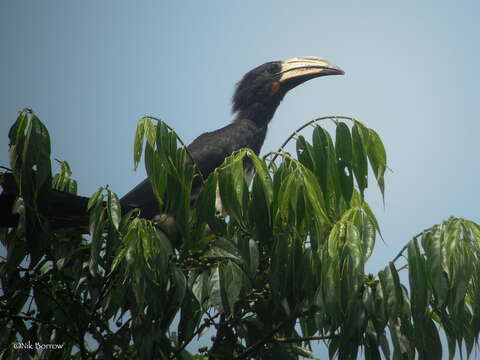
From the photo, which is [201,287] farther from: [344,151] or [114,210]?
[344,151]

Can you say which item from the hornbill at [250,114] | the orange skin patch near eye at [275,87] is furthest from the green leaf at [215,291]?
the orange skin patch near eye at [275,87]

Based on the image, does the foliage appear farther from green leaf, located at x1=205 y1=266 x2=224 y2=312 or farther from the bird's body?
the bird's body

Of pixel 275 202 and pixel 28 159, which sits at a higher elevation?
pixel 28 159

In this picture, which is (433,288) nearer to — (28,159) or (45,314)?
(28,159)

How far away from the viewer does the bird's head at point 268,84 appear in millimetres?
5789

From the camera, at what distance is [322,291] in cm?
201

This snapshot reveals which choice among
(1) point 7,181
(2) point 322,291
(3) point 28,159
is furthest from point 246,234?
(1) point 7,181

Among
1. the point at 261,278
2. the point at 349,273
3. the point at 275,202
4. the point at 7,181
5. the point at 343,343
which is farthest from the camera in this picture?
the point at 7,181

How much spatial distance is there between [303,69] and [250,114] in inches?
33.4

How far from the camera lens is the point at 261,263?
2.54 m

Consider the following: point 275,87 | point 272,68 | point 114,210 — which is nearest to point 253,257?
point 114,210

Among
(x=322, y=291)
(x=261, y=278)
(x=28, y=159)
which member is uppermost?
(x=28, y=159)

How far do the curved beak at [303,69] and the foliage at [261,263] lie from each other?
322cm

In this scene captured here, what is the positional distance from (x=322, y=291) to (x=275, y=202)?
1.49ft
